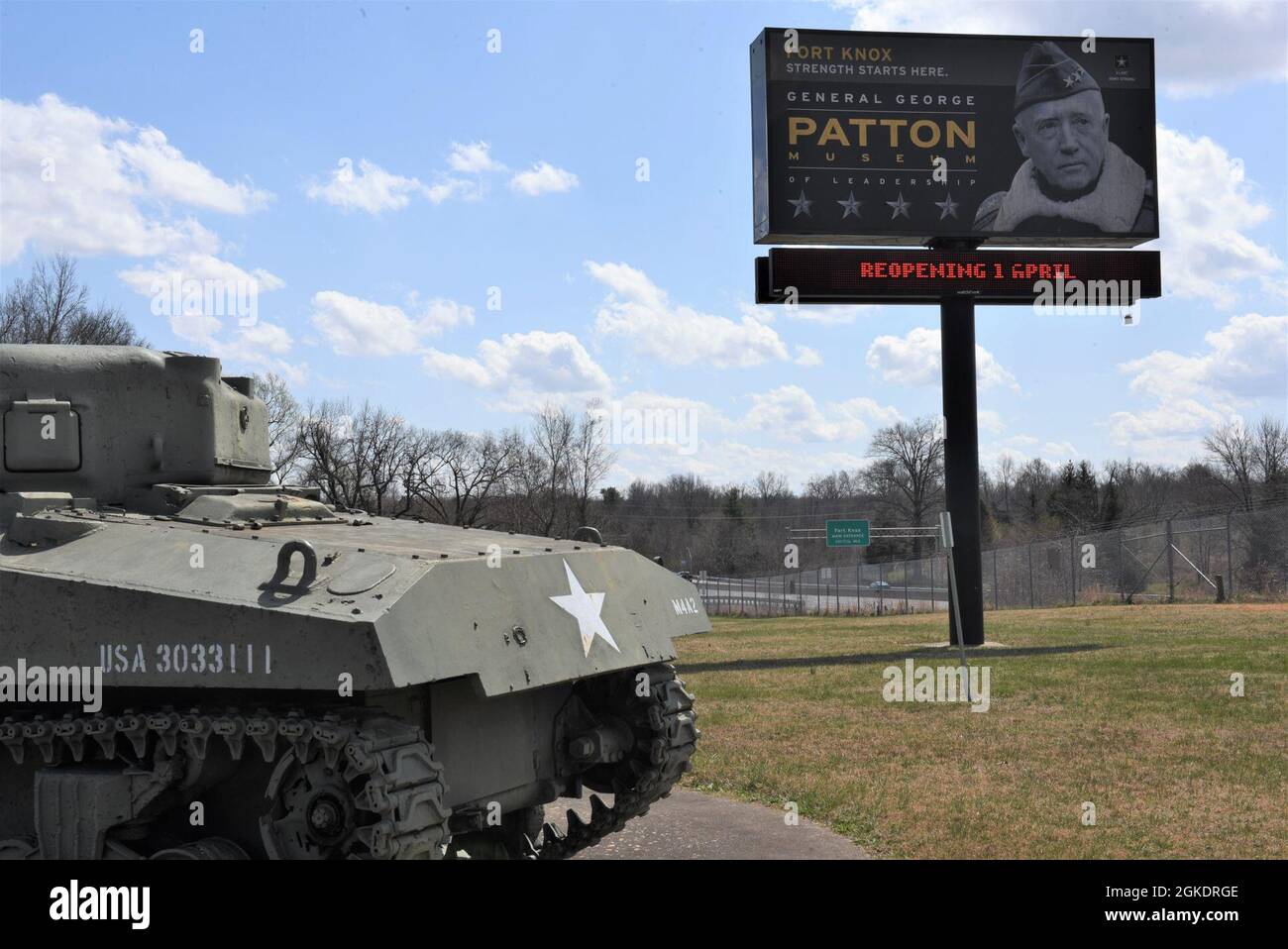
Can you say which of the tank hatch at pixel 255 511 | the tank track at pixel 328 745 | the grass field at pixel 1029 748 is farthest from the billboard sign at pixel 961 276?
the tank track at pixel 328 745

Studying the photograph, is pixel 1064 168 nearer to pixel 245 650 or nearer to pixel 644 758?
pixel 644 758

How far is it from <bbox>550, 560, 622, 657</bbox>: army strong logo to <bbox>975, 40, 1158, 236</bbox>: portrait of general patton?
49.4 ft

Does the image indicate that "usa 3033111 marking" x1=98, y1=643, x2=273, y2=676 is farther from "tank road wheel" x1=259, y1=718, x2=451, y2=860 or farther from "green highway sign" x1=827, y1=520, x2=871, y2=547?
"green highway sign" x1=827, y1=520, x2=871, y2=547

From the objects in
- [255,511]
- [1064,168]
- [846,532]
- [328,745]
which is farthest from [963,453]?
[328,745]

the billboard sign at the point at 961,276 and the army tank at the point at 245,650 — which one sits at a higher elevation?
the billboard sign at the point at 961,276

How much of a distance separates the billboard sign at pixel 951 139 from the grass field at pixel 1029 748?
22.4ft

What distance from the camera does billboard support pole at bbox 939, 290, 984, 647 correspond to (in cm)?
2102

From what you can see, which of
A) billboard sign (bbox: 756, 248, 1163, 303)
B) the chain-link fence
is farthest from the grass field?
the chain-link fence

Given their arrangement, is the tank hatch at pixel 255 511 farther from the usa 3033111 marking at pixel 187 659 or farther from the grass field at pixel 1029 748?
the grass field at pixel 1029 748

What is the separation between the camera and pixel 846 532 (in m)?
30.6

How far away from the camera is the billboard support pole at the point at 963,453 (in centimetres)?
2102

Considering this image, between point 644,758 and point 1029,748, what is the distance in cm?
547
